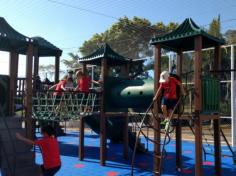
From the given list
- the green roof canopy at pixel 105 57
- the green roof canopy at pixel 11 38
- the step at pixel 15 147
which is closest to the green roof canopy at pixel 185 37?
the green roof canopy at pixel 105 57

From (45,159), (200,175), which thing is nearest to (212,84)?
(200,175)

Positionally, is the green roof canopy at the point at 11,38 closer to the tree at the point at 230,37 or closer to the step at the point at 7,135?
the step at the point at 7,135

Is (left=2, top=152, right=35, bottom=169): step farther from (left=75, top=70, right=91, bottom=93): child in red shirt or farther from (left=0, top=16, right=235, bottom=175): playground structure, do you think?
(left=75, top=70, right=91, bottom=93): child in red shirt

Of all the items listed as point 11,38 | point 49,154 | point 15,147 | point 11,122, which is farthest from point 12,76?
point 49,154

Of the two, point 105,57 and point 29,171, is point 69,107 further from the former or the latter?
point 29,171

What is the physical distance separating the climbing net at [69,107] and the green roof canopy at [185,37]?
291 centimetres

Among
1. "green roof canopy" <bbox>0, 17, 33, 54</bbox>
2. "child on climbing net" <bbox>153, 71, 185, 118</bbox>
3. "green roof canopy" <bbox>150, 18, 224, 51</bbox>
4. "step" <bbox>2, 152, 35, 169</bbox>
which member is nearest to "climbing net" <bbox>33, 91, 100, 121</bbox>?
"green roof canopy" <bbox>0, 17, 33, 54</bbox>

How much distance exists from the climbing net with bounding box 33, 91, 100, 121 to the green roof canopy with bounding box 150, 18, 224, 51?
291cm

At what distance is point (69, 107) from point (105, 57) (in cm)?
187

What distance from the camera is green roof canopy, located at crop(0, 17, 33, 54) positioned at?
8164mm

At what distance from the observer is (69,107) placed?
35.7 ft

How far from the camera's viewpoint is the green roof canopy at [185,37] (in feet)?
25.3

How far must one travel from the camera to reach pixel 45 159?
6.07 metres

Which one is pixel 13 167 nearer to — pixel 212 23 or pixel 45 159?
pixel 45 159
